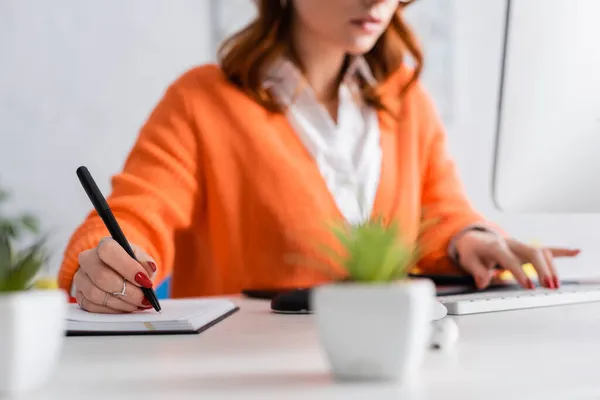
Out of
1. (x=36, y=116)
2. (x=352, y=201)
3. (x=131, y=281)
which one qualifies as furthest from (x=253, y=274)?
(x=36, y=116)

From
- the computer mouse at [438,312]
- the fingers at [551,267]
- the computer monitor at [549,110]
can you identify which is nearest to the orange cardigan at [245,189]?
the fingers at [551,267]

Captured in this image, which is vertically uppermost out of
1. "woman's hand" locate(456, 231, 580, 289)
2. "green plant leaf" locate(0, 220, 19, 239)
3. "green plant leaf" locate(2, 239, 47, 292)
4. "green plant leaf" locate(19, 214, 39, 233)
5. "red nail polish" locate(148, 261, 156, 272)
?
"green plant leaf" locate(0, 220, 19, 239)

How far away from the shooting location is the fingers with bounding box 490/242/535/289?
983 millimetres

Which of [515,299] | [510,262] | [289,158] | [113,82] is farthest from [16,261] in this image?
[113,82]

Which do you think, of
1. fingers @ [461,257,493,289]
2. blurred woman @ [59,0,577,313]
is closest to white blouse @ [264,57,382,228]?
blurred woman @ [59,0,577,313]

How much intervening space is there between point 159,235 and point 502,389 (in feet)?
2.65

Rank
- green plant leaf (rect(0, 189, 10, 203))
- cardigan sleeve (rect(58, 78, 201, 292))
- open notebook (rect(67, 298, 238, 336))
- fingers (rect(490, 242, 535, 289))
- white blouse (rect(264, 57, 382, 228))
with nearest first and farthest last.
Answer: open notebook (rect(67, 298, 238, 336))
fingers (rect(490, 242, 535, 289))
cardigan sleeve (rect(58, 78, 201, 292))
white blouse (rect(264, 57, 382, 228))
green plant leaf (rect(0, 189, 10, 203))

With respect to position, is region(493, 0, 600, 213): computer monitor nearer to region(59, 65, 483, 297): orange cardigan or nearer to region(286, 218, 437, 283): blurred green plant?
region(59, 65, 483, 297): orange cardigan

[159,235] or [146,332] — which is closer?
[146,332]

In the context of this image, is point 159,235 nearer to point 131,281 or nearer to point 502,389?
point 131,281

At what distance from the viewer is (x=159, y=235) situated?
Result: 3.74 ft

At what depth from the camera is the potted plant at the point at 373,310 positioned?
0.40 meters

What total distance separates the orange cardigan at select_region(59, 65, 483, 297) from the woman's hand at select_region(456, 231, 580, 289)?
0.26 ft

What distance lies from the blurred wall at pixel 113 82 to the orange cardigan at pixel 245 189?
174cm
